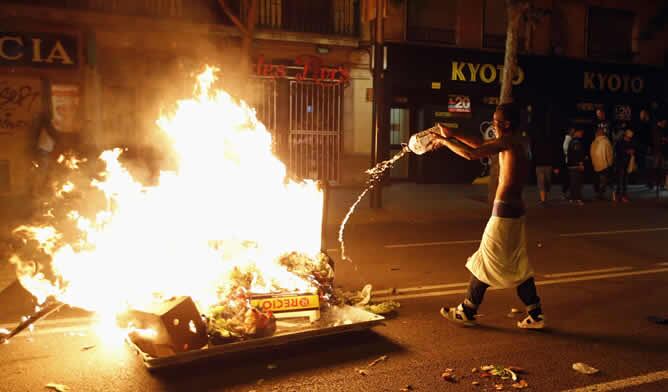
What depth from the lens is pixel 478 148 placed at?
219 inches

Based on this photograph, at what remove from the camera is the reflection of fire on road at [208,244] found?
5.52 m

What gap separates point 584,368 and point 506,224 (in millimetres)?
1411

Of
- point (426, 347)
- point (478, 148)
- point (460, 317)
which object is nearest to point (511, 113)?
point (478, 148)

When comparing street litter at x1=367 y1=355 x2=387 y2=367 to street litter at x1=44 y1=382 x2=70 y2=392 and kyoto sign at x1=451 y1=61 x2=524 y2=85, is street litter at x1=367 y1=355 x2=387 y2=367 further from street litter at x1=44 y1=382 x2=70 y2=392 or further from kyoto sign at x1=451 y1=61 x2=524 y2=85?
kyoto sign at x1=451 y1=61 x2=524 y2=85

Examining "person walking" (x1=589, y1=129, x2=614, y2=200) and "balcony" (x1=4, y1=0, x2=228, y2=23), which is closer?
"balcony" (x1=4, y1=0, x2=228, y2=23)

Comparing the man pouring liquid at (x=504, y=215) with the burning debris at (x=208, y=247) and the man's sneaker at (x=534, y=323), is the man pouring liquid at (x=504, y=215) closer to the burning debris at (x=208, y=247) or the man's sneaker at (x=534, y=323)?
the man's sneaker at (x=534, y=323)

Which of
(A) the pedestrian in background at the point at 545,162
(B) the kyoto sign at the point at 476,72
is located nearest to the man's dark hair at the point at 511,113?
(A) the pedestrian in background at the point at 545,162

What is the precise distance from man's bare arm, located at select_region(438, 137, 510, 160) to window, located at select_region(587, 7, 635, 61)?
18835 mm

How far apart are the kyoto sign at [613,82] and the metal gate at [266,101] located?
37.4ft

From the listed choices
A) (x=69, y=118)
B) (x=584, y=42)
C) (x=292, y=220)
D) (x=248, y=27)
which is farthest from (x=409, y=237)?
(x=584, y=42)

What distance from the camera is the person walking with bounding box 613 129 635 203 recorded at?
55.1 feet

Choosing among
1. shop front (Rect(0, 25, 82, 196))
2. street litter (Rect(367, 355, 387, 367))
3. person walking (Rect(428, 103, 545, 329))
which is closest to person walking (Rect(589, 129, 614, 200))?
person walking (Rect(428, 103, 545, 329))

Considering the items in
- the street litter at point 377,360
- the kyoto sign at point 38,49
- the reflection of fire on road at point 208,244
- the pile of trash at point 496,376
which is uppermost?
the kyoto sign at point 38,49

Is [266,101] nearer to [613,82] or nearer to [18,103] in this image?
[18,103]
